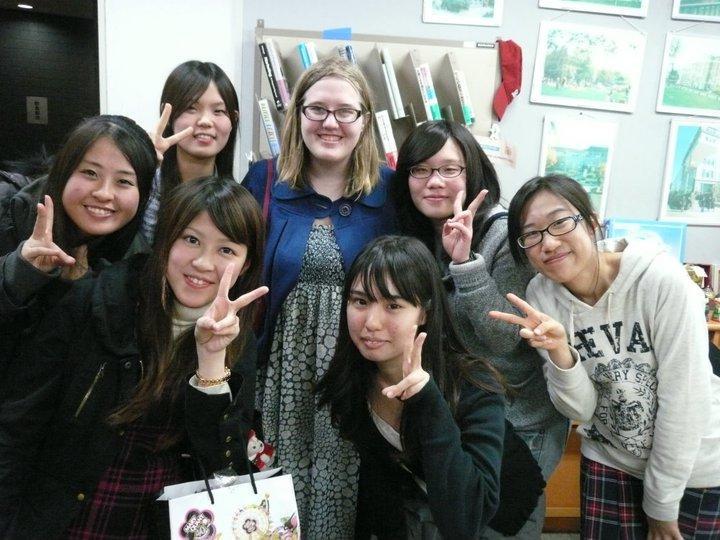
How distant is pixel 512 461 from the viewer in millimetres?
1252

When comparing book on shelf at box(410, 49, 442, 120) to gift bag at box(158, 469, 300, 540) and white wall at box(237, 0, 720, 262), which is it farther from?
gift bag at box(158, 469, 300, 540)

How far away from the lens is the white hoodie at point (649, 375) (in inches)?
48.6

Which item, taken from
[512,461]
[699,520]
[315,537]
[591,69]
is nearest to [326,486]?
[315,537]

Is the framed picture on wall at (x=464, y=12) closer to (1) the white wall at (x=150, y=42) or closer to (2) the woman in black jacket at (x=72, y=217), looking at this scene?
(1) the white wall at (x=150, y=42)

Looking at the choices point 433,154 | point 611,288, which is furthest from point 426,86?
point 611,288

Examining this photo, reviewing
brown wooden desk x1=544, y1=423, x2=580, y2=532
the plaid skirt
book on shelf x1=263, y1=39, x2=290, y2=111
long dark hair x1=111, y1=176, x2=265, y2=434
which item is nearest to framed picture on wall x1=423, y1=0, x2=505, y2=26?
book on shelf x1=263, y1=39, x2=290, y2=111

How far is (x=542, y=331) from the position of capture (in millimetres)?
1204

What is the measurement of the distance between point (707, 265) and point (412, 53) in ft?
6.75

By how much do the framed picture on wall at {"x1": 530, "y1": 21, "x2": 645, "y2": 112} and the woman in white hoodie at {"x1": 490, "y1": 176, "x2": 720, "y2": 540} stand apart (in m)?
1.73

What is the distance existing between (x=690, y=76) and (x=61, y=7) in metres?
4.24

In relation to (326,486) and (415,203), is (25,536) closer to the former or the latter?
(326,486)

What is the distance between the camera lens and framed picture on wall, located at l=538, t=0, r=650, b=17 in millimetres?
2711

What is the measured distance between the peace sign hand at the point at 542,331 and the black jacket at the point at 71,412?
2.22ft

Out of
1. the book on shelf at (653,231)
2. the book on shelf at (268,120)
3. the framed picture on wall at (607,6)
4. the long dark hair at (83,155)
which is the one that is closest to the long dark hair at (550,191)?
the long dark hair at (83,155)
